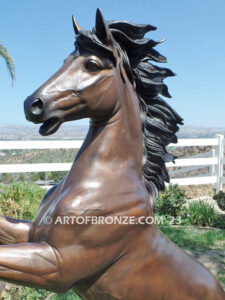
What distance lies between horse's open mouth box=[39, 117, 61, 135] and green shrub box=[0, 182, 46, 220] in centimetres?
351

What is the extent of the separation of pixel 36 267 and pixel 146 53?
41.9 inches

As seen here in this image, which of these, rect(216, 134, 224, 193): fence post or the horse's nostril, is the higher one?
the horse's nostril

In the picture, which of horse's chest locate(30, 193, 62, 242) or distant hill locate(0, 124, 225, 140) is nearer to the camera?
horse's chest locate(30, 193, 62, 242)

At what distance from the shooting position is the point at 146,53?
1418 millimetres

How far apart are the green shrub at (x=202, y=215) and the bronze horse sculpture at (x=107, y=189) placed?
15.5ft

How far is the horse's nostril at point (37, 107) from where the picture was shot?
1.12 meters

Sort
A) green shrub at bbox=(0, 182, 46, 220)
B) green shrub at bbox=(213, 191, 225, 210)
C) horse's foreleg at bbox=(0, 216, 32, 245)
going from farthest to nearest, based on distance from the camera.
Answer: green shrub at bbox=(213, 191, 225, 210) → green shrub at bbox=(0, 182, 46, 220) → horse's foreleg at bbox=(0, 216, 32, 245)

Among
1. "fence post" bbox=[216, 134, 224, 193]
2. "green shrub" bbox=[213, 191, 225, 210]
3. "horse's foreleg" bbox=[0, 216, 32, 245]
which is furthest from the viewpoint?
"fence post" bbox=[216, 134, 224, 193]

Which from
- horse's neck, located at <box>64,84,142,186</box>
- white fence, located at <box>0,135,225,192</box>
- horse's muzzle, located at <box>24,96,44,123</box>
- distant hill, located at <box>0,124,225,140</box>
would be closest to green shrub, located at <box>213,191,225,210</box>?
white fence, located at <box>0,135,225,192</box>

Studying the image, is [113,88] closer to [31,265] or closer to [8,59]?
[31,265]

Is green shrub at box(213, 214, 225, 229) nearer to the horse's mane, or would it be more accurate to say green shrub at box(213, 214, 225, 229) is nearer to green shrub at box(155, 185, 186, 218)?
green shrub at box(155, 185, 186, 218)

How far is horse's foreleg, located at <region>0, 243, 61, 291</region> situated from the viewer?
1.05 metres

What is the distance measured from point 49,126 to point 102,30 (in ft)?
1.47

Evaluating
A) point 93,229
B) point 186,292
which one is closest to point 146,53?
point 93,229
